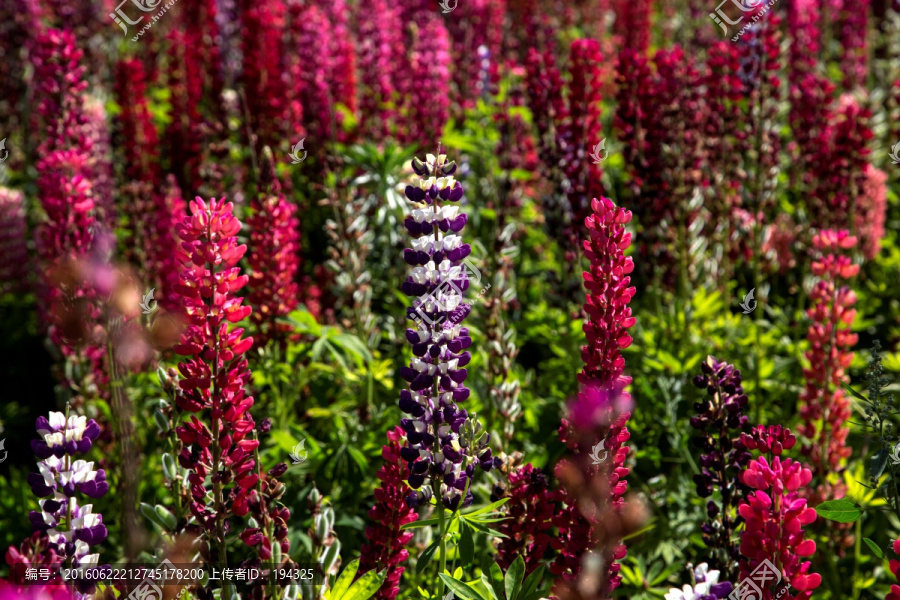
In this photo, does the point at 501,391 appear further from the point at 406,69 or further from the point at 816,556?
the point at 406,69

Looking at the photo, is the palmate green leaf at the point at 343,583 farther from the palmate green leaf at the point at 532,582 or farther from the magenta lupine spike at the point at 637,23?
the magenta lupine spike at the point at 637,23

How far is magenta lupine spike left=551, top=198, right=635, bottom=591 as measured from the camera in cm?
234

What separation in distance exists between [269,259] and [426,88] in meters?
2.20

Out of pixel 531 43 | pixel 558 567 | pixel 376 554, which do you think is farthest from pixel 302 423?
pixel 531 43

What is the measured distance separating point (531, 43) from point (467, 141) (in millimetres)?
1185

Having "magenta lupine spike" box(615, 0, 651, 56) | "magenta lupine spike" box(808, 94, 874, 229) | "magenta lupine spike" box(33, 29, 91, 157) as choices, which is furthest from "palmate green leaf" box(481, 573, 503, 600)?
"magenta lupine spike" box(615, 0, 651, 56)

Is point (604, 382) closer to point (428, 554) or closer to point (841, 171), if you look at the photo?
point (428, 554)

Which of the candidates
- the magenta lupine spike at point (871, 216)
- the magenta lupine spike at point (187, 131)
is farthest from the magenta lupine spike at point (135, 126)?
the magenta lupine spike at point (871, 216)

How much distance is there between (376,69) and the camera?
5.86 meters

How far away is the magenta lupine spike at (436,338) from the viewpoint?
230cm

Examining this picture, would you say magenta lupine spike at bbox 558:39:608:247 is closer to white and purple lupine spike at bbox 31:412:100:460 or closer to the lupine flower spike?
the lupine flower spike

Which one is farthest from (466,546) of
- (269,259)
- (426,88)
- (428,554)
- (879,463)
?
(426,88)

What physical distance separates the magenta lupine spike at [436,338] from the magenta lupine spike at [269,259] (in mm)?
1449

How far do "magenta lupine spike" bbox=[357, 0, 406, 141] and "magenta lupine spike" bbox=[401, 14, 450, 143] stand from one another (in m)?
0.18
